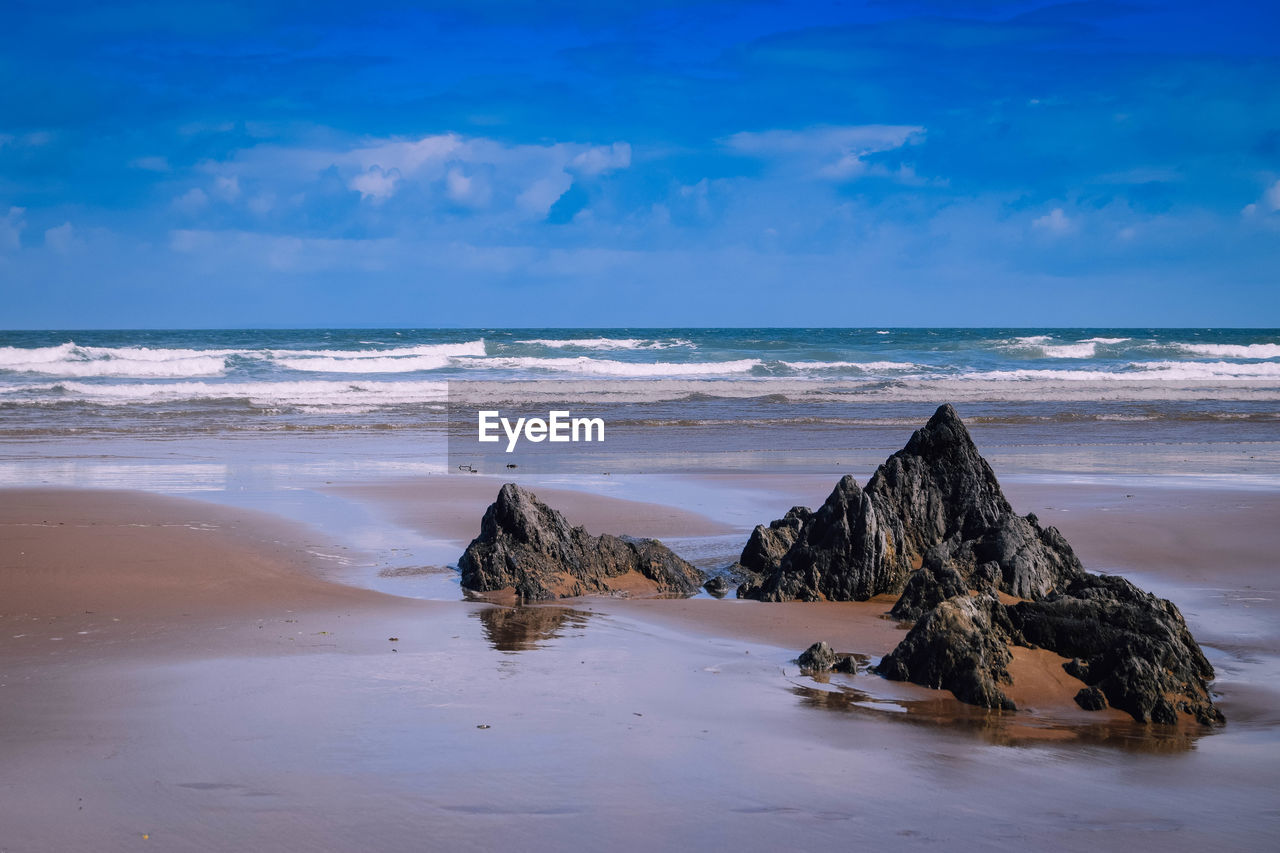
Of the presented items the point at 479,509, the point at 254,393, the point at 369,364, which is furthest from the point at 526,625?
the point at 369,364

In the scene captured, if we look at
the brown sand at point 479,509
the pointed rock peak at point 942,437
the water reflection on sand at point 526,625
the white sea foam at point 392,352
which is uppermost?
the white sea foam at point 392,352

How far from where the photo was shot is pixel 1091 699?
4.64 metres

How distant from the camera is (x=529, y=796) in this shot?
135 inches

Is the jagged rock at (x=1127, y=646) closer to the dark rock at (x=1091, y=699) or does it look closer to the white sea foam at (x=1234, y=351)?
the dark rock at (x=1091, y=699)

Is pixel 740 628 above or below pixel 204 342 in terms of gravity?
below

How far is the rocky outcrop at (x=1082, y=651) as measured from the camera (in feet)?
14.9

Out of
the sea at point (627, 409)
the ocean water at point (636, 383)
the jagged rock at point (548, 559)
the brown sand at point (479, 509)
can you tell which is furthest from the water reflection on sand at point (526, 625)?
the ocean water at point (636, 383)

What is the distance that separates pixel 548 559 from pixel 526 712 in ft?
9.40

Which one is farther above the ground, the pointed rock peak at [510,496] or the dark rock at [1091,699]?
the pointed rock peak at [510,496]

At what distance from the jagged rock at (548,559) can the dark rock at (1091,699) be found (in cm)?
308

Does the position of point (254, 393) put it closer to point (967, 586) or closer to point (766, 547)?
point (766, 547)

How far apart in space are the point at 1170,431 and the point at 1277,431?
7.25 feet

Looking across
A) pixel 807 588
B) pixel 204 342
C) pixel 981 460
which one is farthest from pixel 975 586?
pixel 204 342

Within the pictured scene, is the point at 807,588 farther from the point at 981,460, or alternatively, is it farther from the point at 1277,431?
the point at 1277,431
